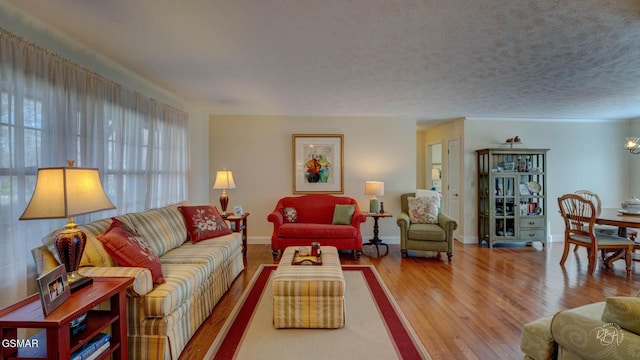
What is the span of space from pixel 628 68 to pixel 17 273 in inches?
222

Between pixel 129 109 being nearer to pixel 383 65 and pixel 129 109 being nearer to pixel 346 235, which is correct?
pixel 383 65

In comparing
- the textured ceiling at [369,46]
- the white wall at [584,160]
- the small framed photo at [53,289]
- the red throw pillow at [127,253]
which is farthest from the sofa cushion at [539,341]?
the white wall at [584,160]

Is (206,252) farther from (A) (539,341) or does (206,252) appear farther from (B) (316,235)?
(A) (539,341)

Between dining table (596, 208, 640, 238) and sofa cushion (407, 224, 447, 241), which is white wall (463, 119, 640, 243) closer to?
dining table (596, 208, 640, 238)

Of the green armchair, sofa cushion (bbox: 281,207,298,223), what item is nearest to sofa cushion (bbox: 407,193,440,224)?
the green armchair

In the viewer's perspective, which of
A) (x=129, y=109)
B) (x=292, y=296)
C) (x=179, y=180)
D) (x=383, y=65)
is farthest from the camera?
(x=179, y=180)

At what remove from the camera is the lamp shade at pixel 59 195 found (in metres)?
1.54

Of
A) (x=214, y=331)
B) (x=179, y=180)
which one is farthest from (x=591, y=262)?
(x=179, y=180)

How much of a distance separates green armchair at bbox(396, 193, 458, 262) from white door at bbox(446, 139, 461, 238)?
1.39 m

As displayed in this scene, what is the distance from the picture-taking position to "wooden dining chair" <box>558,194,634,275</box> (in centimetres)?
371

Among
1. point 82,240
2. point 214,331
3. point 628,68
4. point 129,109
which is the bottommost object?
point 214,331

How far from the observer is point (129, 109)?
3.12 m

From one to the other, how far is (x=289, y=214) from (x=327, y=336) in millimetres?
2639

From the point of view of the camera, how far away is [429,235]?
4.32m
